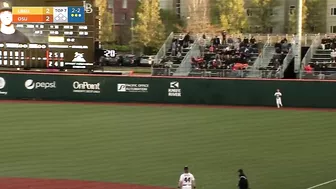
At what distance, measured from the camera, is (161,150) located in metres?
9.67

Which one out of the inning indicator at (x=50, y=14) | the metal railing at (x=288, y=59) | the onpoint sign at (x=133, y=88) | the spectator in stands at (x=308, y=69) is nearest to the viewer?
the inning indicator at (x=50, y=14)

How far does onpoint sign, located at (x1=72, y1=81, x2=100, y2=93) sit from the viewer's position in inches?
623

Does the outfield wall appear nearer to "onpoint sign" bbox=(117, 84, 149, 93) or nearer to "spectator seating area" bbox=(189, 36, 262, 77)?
"onpoint sign" bbox=(117, 84, 149, 93)

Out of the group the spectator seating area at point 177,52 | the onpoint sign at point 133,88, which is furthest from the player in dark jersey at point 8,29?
the spectator seating area at point 177,52

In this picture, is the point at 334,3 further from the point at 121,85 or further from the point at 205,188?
the point at 205,188

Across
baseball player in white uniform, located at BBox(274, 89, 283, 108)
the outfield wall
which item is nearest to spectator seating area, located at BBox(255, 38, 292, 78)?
the outfield wall

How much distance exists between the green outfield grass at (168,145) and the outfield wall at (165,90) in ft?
2.41

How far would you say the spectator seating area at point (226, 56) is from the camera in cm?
1733

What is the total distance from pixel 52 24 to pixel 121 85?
8.72ft

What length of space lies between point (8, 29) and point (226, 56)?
7269 millimetres

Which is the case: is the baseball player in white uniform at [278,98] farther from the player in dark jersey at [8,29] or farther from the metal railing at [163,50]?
the player in dark jersey at [8,29]

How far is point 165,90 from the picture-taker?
15516mm

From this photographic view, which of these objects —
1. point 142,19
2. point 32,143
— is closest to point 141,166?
point 32,143
